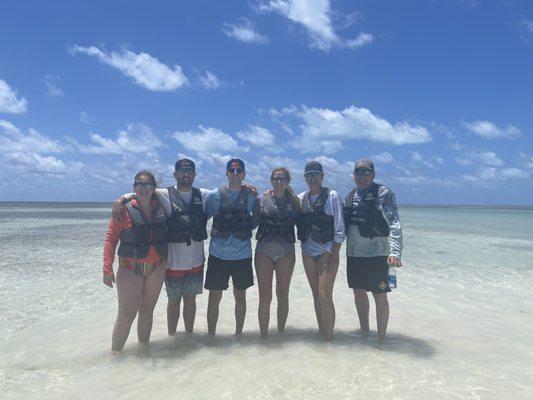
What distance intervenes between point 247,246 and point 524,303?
7.52m

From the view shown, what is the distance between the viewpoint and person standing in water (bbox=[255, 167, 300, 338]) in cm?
593

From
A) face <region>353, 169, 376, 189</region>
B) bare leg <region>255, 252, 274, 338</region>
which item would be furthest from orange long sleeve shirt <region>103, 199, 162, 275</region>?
face <region>353, 169, 376, 189</region>

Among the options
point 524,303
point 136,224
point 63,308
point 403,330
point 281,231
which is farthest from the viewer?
point 524,303

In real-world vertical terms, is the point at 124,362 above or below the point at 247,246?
below

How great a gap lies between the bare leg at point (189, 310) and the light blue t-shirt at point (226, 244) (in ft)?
3.01

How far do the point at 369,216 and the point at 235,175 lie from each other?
2220mm

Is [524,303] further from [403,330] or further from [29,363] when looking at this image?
[29,363]

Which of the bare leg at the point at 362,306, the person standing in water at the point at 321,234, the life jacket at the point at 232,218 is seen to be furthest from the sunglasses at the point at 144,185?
the bare leg at the point at 362,306

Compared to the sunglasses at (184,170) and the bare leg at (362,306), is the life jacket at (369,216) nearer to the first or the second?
the bare leg at (362,306)

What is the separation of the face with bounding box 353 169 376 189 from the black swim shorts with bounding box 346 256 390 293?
46.8 inches

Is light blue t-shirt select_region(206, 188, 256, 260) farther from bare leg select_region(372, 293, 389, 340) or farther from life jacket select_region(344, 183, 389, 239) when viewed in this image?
bare leg select_region(372, 293, 389, 340)

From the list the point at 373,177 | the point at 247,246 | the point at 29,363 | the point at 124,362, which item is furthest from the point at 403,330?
the point at 29,363

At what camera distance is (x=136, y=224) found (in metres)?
5.41

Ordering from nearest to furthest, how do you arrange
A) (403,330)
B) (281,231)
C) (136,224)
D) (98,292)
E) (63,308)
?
(136,224) < (281,231) < (403,330) < (63,308) < (98,292)
